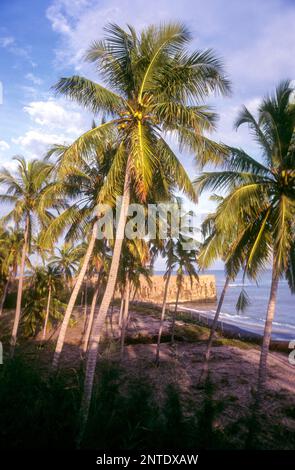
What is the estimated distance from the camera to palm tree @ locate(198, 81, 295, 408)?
8.69m

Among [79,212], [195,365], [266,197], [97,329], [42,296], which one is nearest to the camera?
[97,329]

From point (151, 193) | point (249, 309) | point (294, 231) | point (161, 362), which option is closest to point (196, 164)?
point (151, 193)

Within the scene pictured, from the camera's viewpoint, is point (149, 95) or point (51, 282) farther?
point (51, 282)

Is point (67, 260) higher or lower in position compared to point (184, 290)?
higher

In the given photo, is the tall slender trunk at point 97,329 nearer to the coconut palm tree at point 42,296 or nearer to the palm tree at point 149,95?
the palm tree at point 149,95

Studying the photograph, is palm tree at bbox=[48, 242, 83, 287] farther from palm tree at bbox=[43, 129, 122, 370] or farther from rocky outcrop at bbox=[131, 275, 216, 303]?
rocky outcrop at bbox=[131, 275, 216, 303]

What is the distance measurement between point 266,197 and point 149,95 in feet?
14.8

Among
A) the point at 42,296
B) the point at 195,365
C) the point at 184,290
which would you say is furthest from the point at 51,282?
the point at 184,290

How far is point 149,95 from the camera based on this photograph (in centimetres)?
877

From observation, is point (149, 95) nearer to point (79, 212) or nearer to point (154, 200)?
point (154, 200)

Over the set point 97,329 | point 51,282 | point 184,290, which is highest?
point 97,329

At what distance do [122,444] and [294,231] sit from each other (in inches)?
286

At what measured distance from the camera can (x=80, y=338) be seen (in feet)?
80.5
